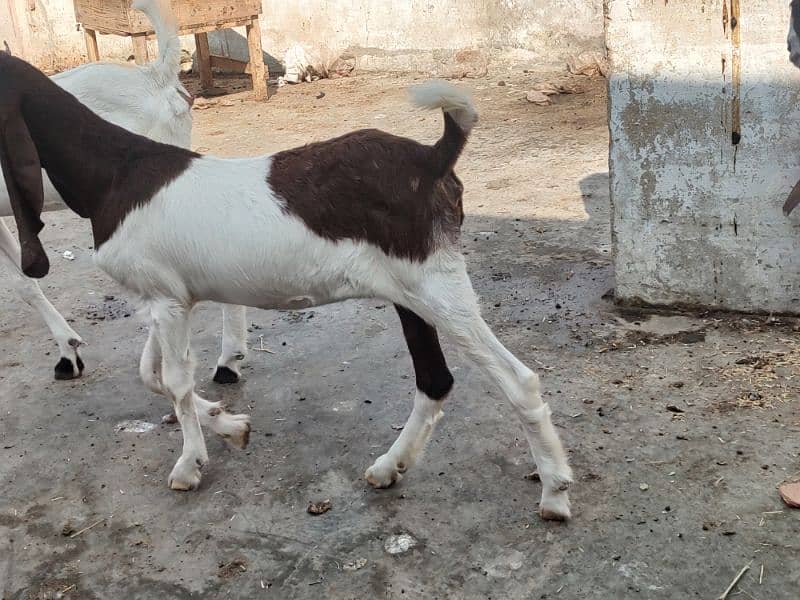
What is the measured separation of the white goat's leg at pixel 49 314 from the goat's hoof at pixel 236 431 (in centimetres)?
129

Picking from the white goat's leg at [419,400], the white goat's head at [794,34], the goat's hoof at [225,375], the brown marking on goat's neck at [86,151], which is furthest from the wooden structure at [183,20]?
the white goat's leg at [419,400]

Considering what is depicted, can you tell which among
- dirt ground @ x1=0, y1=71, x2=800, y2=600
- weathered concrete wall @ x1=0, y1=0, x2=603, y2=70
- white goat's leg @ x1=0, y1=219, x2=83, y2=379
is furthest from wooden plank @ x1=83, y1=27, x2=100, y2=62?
white goat's leg @ x1=0, y1=219, x2=83, y2=379

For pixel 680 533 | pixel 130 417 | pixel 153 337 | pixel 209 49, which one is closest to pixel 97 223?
pixel 153 337

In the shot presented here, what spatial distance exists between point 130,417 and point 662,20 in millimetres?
3106

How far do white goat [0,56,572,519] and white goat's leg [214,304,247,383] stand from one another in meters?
0.85

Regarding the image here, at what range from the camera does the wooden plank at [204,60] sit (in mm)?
11695

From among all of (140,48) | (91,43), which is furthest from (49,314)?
(91,43)

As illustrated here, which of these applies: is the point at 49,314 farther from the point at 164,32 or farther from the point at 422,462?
the point at 422,462

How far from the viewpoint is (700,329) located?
15.5 feet

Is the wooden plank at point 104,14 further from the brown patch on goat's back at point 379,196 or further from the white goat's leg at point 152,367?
the brown patch on goat's back at point 379,196

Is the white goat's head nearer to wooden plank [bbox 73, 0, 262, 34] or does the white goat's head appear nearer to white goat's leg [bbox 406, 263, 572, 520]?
white goat's leg [bbox 406, 263, 572, 520]

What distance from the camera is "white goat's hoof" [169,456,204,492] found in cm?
379

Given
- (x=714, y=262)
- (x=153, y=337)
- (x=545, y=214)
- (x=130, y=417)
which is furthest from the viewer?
(x=545, y=214)

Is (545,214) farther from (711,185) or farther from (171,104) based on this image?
(171,104)
